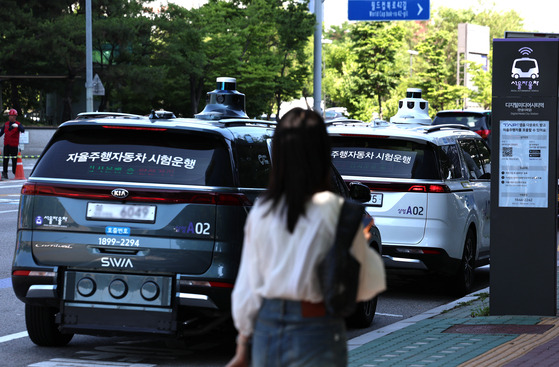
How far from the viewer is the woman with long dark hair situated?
11.4 ft

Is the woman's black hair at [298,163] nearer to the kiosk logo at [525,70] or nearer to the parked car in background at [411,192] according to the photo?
the kiosk logo at [525,70]

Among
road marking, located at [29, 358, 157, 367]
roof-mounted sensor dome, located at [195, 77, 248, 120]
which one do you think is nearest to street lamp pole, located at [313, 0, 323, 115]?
roof-mounted sensor dome, located at [195, 77, 248, 120]

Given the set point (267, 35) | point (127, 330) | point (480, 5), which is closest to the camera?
point (127, 330)

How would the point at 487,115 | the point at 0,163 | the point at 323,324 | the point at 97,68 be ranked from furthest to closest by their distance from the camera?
the point at 97,68 → the point at 0,163 → the point at 487,115 → the point at 323,324

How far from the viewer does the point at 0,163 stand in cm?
3659

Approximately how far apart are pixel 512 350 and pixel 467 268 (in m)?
3.96

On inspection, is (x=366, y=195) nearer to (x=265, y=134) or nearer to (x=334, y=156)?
(x=265, y=134)

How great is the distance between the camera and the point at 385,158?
10.9m

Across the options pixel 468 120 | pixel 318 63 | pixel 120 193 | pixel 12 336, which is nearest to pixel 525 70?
pixel 120 193

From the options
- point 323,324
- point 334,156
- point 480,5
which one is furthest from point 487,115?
point 480,5

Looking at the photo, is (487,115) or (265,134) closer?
(265,134)

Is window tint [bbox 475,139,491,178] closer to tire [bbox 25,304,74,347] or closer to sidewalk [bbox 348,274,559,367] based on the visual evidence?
sidewalk [bbox 348,274,559,367]

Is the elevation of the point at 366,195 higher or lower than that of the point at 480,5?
lower

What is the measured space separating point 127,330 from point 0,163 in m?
31.0
